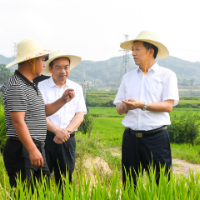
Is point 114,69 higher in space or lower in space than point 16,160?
higher

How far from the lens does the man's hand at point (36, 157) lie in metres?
2.00

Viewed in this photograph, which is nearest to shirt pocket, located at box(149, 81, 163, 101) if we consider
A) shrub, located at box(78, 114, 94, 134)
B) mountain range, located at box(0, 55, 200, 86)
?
shrub, located at box(78, 114, 94, 134)

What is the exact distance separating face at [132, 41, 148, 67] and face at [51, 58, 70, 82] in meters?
0.68

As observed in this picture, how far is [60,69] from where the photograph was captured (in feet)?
9.05

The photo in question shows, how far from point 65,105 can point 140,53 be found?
35.1 inches

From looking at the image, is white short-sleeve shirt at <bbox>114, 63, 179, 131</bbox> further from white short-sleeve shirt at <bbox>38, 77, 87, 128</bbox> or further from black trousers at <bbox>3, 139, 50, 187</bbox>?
black trousers at <bbox>3, 139, 50, 187</bbox>

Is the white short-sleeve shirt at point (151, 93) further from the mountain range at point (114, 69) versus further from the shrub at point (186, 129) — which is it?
the mountain range at point (114, 69)

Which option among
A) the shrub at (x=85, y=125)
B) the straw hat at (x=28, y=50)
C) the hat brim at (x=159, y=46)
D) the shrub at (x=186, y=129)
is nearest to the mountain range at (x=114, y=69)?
the shrub at (x=186, y=129)

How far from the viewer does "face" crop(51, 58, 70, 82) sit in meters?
2.75

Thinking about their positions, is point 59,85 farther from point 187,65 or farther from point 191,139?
point 187,65

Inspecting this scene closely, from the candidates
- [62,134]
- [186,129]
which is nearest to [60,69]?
[62,134]

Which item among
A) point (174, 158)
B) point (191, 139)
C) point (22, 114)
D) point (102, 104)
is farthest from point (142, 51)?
point (102, 104)

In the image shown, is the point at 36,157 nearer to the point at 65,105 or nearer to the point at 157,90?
the point at 65,105

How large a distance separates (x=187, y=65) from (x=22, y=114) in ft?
393
